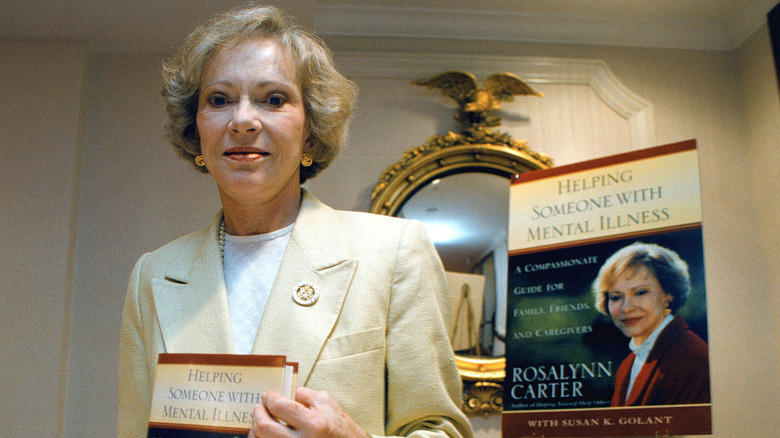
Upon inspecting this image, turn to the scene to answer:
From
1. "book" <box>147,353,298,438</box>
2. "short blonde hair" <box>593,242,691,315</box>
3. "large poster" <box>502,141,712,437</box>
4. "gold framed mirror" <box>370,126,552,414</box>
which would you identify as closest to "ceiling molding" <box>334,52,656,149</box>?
"gold framed mirror" <box>370,126,552,414</box>

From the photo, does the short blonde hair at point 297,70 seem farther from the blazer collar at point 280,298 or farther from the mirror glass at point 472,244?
the mirror glass at point 472,244

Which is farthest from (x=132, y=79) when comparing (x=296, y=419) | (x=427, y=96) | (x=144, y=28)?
(x=296, y=419)

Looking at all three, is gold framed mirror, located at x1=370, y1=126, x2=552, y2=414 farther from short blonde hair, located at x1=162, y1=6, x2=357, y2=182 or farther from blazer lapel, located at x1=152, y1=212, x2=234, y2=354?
blazer lapel, located at x1=152, y1=212, x2=234, y2=354

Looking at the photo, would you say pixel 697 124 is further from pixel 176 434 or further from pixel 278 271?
pixel 176 434

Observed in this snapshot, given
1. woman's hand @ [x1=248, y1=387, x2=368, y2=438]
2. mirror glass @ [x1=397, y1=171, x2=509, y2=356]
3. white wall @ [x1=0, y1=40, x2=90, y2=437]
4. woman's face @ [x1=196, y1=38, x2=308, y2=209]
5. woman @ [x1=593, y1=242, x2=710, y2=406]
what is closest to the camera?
woman's hand @ [x1=248, y1=387, x2=368, y2=438]

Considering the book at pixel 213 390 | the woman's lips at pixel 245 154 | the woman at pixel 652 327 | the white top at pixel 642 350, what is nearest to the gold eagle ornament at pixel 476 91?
the woman at pixel 652 327

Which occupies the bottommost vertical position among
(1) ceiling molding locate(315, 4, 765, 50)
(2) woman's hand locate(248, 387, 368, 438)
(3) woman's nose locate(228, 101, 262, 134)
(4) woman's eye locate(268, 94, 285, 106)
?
(2) woman's hand locate(248, 387, 368, 438)

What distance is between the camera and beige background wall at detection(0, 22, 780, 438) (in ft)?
9.15

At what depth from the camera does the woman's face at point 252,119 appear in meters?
1.29

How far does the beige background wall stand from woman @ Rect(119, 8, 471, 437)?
161 cm

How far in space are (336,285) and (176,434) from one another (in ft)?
1.19

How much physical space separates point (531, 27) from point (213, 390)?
2.78 m

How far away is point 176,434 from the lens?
1.04m


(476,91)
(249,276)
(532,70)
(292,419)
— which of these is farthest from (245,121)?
(532,70)
